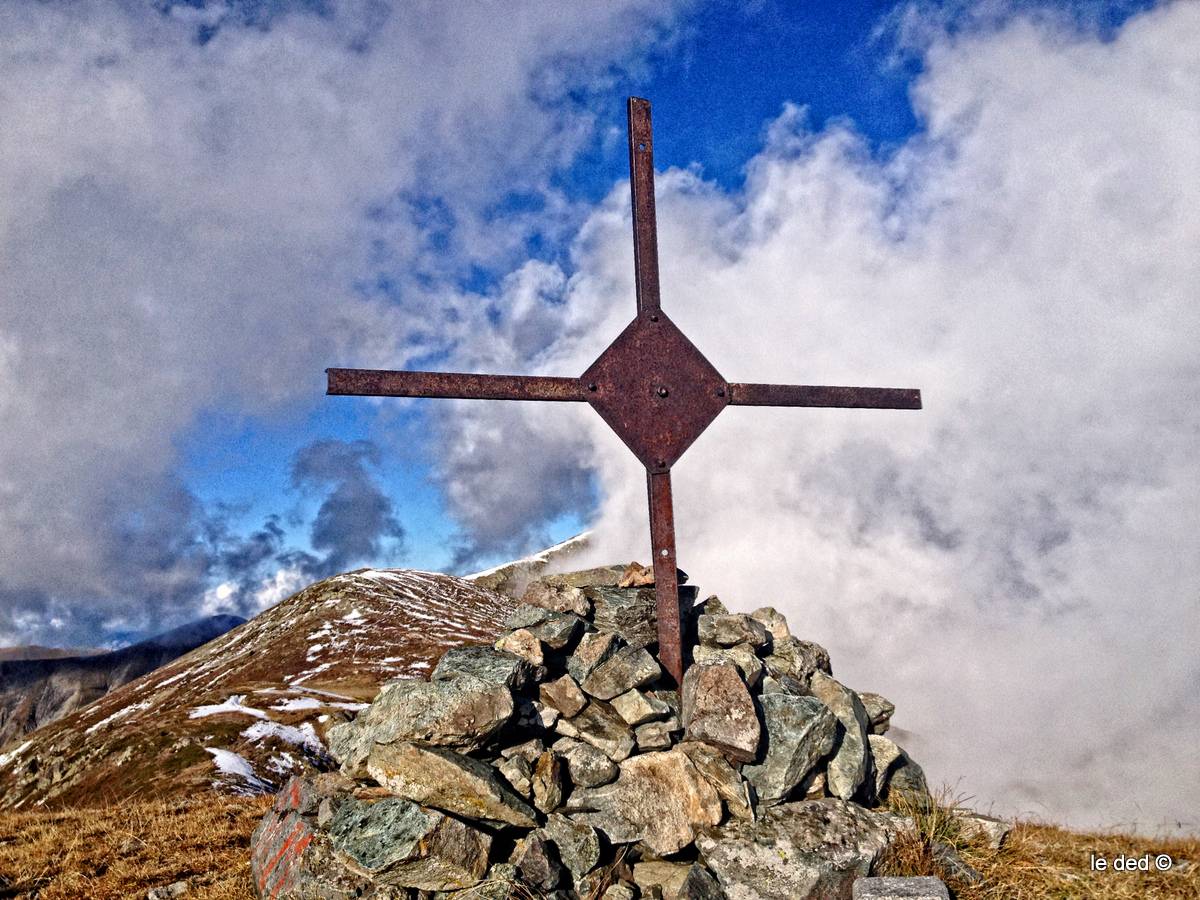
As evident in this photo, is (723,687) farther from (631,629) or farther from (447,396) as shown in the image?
(447,396)

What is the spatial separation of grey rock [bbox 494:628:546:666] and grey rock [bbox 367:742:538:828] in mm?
1316

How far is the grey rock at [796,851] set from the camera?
6.57 metres

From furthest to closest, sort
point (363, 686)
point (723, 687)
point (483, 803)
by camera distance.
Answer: point (363, 686) < point (723, 687) < point (483, 803)

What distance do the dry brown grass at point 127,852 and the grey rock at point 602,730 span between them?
3.88 m

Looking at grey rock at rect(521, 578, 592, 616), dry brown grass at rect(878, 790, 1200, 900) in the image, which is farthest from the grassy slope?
grey rock at rect(521, 578, 592, 616)

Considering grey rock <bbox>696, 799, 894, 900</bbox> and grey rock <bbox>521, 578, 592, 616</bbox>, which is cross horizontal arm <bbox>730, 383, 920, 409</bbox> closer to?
grey rock <bbox>521, 578, 592, 616</bbox>

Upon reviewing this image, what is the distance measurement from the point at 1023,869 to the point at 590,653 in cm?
478

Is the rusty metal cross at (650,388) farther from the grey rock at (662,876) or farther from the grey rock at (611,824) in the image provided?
the grey rock at (662,876)

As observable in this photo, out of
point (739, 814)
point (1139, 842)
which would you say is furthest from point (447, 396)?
point (1139, 842)

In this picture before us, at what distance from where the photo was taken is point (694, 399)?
9078mm

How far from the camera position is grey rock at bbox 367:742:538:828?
656cm

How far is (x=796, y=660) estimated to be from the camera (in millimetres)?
9312

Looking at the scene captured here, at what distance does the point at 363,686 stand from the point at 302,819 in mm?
39776

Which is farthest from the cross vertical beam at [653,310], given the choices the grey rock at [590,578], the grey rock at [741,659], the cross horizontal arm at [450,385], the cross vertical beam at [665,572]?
the cross horizontal arm at [450,385]
